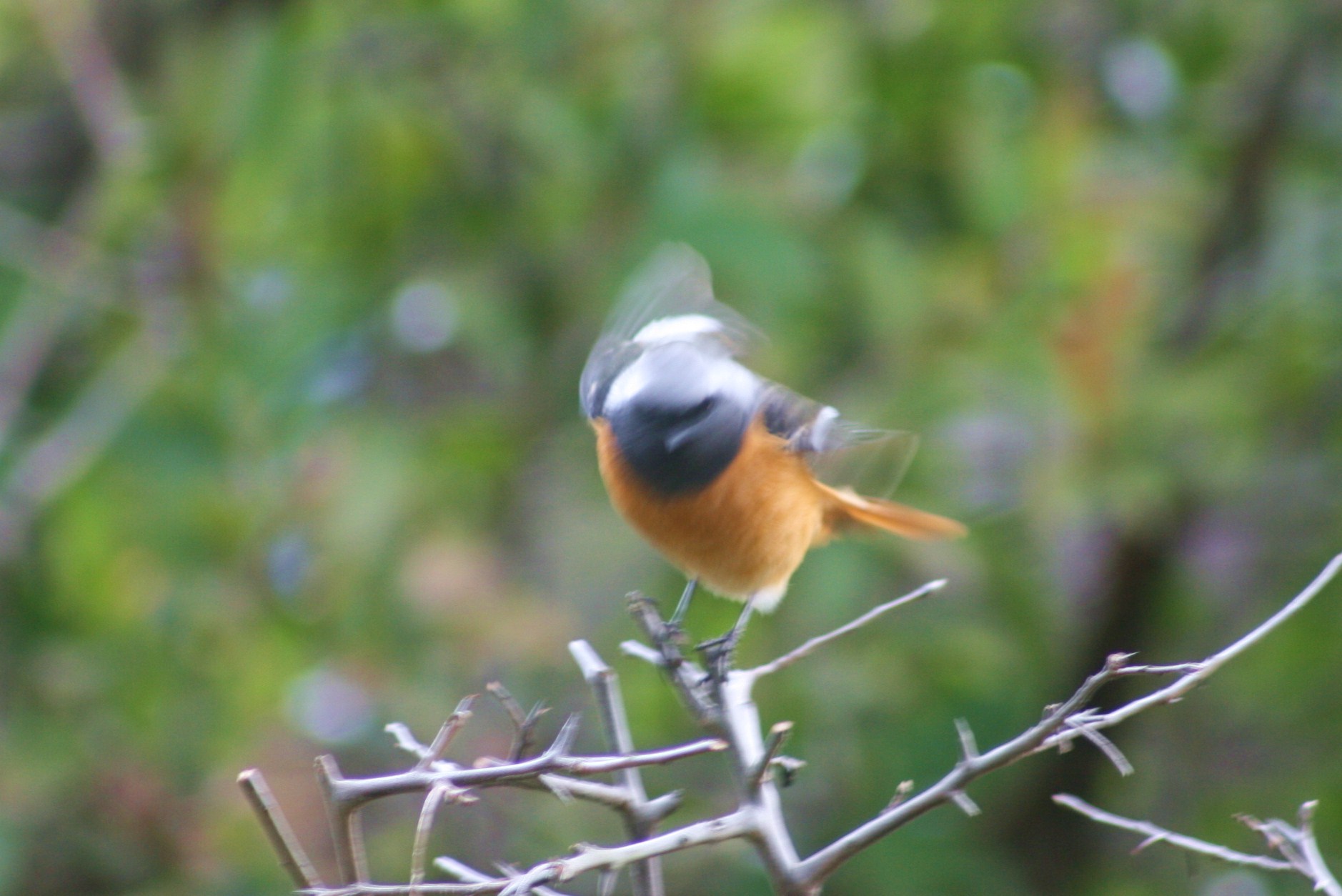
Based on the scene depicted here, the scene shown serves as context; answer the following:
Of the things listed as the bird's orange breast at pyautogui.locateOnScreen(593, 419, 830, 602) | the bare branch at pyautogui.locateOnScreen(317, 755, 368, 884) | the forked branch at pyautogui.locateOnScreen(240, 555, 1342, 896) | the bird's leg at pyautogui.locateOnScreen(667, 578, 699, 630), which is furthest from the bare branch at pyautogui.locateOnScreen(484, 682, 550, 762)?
the bird's leg at pyautogui.locateOnScreen(667, 578, 699, 630)

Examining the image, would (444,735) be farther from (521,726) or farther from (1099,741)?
(1099,741)

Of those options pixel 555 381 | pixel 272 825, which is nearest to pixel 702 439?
pixel 555 381

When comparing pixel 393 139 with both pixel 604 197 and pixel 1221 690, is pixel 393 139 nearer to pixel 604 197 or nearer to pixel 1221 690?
pixel 604 197

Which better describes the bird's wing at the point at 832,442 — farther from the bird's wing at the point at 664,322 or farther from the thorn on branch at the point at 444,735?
the thorn on branch at the point at 444,735

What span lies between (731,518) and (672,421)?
20cm

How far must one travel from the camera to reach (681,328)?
2453 millimetres

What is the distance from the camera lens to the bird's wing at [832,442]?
2.64 m

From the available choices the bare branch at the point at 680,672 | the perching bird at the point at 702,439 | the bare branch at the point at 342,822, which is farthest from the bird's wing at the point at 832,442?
the bare branch at the point at 342,822

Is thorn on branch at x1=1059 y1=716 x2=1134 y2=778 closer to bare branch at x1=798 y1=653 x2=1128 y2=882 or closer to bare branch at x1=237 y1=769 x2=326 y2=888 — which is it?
bare branch at x1=798 y1=653 x2=1128 y2=882

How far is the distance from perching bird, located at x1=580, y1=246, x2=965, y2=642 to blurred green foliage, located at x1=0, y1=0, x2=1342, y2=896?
0.34 meters

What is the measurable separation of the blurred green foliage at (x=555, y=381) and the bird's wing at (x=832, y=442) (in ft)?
0.85

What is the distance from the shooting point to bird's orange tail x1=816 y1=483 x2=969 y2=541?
2795 mm

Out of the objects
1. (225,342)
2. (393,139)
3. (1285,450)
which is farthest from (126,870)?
(1285,450)

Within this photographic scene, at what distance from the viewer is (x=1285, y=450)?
3.89 meters
